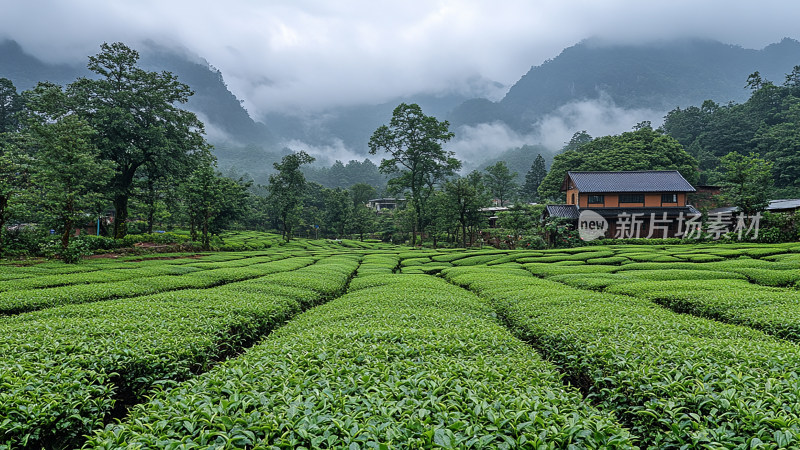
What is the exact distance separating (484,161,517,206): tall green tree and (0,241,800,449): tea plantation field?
7384 centimetres

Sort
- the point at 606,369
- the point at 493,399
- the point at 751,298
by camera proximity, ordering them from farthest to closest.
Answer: the point at 751,298 < the point at 606,369 < the point at 493,399

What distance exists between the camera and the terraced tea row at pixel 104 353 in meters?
3.51

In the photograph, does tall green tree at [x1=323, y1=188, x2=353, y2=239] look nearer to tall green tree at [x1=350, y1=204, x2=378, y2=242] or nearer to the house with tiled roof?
tall green tree at [x1=350, y1=204, x2=378, y2=242]

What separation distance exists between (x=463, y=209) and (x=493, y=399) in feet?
112

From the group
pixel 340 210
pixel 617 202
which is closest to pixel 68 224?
pixel 340 210

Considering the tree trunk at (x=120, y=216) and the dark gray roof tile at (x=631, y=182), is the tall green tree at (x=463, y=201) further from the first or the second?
the tree trunk at (x=120, y=216)

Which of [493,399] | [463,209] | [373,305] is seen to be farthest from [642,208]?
[493,399]

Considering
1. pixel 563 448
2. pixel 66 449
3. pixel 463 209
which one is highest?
pixel 463 209

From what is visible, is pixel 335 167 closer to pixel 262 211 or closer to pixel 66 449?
pixel 262 211

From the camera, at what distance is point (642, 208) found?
3991 cm

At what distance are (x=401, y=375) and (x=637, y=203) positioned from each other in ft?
153

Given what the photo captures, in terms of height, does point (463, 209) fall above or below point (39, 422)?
above

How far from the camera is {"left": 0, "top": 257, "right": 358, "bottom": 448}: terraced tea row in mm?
3510

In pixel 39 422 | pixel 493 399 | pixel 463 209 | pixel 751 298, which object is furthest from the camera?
pixel 463 209
